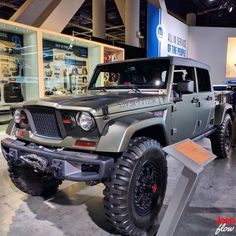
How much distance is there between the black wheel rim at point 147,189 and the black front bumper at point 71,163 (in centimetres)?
41

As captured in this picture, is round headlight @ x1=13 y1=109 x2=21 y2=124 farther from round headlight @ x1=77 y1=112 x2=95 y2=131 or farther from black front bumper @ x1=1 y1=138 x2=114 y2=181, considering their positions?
round headlight @ x1=77 y1=112 x2=95 y2=131

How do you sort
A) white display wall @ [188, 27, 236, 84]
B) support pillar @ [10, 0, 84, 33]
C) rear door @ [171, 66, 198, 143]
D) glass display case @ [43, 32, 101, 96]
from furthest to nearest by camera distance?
white display wall @ [188, 27, 236, 84] → glass display case @ [43, 32, 101, 96] → support pillar @ [10, 0, 84, 33] → rear door @ [171, 66, 198, 143]

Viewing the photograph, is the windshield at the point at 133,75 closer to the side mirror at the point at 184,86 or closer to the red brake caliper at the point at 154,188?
the side mirror at the point at 184,86

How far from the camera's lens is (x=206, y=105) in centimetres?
373

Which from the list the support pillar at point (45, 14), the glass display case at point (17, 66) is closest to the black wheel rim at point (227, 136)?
the glass display case at point (17, 66)

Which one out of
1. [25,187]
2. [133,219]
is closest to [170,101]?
[133,219]

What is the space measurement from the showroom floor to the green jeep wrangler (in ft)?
0.80

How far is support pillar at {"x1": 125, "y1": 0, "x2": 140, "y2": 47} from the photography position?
29.1 ft

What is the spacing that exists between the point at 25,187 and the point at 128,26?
7582 millimetres

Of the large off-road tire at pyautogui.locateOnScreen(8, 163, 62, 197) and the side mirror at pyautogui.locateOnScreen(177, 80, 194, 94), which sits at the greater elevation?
the side mirror at pyautogui.locateOnScreen(177, 80, 194, 94)

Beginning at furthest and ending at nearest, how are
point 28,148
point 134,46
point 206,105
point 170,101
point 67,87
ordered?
point 134,46
point 67,87
point 206,105
point 170,101
point 28,148

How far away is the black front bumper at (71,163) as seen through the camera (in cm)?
186

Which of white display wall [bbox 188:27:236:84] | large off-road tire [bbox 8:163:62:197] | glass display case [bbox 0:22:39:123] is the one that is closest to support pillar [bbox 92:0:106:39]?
white display wall [bbox 188:27:236:84]

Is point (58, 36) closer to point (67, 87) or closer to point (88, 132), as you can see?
point (67, 87)
